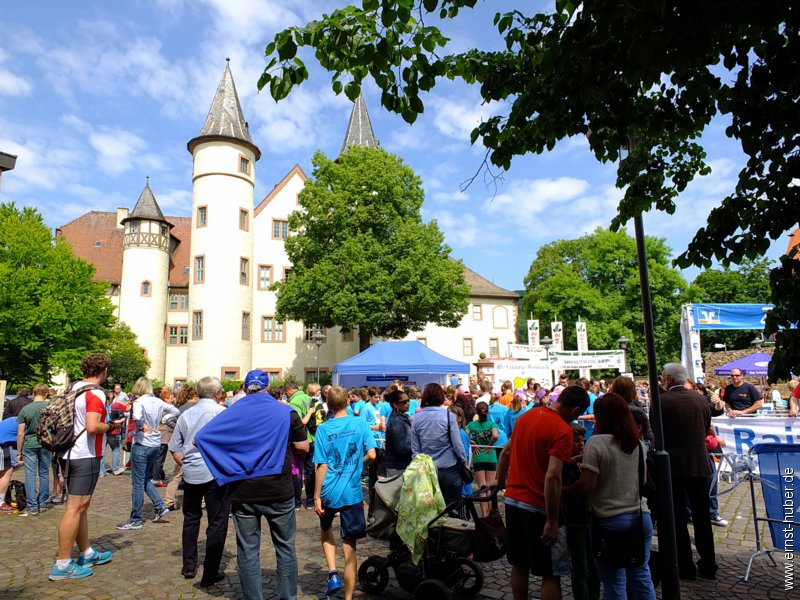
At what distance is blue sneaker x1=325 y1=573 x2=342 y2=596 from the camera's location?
205 inches

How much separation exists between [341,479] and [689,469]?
135 inches

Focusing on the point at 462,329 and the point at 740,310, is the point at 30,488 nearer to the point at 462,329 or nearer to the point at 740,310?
the point at 740,310

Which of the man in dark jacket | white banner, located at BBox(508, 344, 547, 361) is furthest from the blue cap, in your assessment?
white banner, located at BBox(508, 344, 547, 361)

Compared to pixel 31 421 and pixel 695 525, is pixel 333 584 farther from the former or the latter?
pixel 31 421

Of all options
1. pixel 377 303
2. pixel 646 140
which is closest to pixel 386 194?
pixel 377 303

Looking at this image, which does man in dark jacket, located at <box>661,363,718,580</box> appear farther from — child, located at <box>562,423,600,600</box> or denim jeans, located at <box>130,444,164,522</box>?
denim jeans, located at <box>130,444,164,522</box>

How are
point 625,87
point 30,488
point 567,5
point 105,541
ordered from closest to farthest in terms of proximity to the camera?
point 567,5 → point 625,87 → point 105,541 → point 30,488

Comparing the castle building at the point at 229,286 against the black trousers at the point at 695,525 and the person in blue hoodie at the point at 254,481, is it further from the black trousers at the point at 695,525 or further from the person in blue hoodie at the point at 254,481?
the person in blue hoodie at the point at 254,481

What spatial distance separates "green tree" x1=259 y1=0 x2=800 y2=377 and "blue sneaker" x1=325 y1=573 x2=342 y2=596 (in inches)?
153

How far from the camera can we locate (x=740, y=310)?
19.2m

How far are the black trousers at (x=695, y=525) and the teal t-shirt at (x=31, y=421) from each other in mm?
8965

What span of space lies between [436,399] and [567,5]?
4237 mm

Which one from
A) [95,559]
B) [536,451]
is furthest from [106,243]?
[536,451]

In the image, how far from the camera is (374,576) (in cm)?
542
